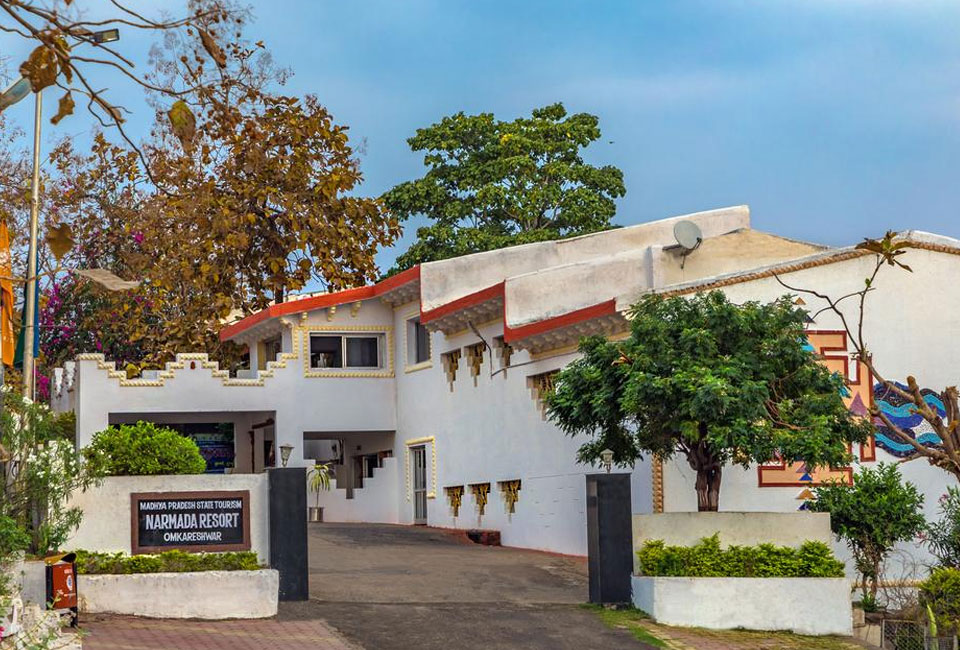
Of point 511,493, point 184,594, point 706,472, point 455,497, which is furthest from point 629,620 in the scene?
point 455,497

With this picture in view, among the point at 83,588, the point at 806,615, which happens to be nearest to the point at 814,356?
the point at 806,615

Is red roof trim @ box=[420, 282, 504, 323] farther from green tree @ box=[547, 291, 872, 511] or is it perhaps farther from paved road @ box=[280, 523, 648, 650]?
green tree @ box=[547, 291, 872, 511]

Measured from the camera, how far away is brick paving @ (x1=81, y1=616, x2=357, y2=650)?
1697cm

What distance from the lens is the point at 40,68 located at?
816 cm

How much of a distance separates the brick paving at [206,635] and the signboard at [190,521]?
3.95ft

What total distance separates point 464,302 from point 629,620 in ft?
39.9

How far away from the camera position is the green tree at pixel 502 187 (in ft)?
156

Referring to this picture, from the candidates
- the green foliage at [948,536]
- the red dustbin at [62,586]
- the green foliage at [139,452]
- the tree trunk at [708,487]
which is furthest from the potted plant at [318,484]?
the red dustbin at [62,586]

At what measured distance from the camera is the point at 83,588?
18.7 m

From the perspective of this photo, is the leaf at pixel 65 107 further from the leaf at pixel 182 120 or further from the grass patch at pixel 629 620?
the grass patch at pixel 629 620

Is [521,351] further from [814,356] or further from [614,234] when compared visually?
[814,356]

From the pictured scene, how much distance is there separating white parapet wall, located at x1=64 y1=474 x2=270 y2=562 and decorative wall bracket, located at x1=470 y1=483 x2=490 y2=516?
11537 mm

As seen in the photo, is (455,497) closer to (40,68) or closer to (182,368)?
(182,368)

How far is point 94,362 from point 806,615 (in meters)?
20.2
